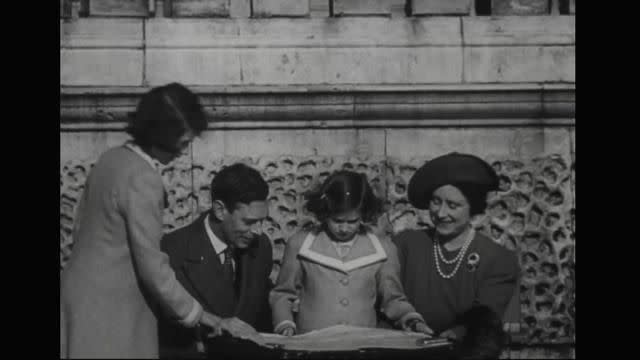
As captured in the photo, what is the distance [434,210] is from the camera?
6.81 meters

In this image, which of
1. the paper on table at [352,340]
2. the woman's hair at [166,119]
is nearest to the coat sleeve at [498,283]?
the paper on table at [352,340]

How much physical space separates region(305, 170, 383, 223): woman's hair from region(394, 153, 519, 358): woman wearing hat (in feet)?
0.86

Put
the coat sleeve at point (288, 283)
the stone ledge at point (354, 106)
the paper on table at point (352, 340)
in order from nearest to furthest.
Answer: the paper on table at point (352, 340), the coat sleeve at point (288, 283), the stone ledge at point (354, 106)

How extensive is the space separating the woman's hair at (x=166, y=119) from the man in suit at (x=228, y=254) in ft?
1.74

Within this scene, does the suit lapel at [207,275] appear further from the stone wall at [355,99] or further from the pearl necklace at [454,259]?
the pearl necklace at [454,259]

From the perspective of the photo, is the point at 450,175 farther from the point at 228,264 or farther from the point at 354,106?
the point at 228,264

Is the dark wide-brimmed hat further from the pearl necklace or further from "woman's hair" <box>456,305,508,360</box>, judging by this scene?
"woman's hair" <box>456,305,508,360</box>

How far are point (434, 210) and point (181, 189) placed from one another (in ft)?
4.44

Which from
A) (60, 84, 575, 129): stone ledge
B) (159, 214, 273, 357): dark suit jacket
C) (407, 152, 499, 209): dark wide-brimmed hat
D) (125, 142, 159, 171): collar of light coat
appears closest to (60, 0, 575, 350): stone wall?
(60, 84, 575, 129): stone ledge

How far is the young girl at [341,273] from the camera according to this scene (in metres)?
6.62

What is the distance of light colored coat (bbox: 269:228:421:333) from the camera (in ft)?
21.7
